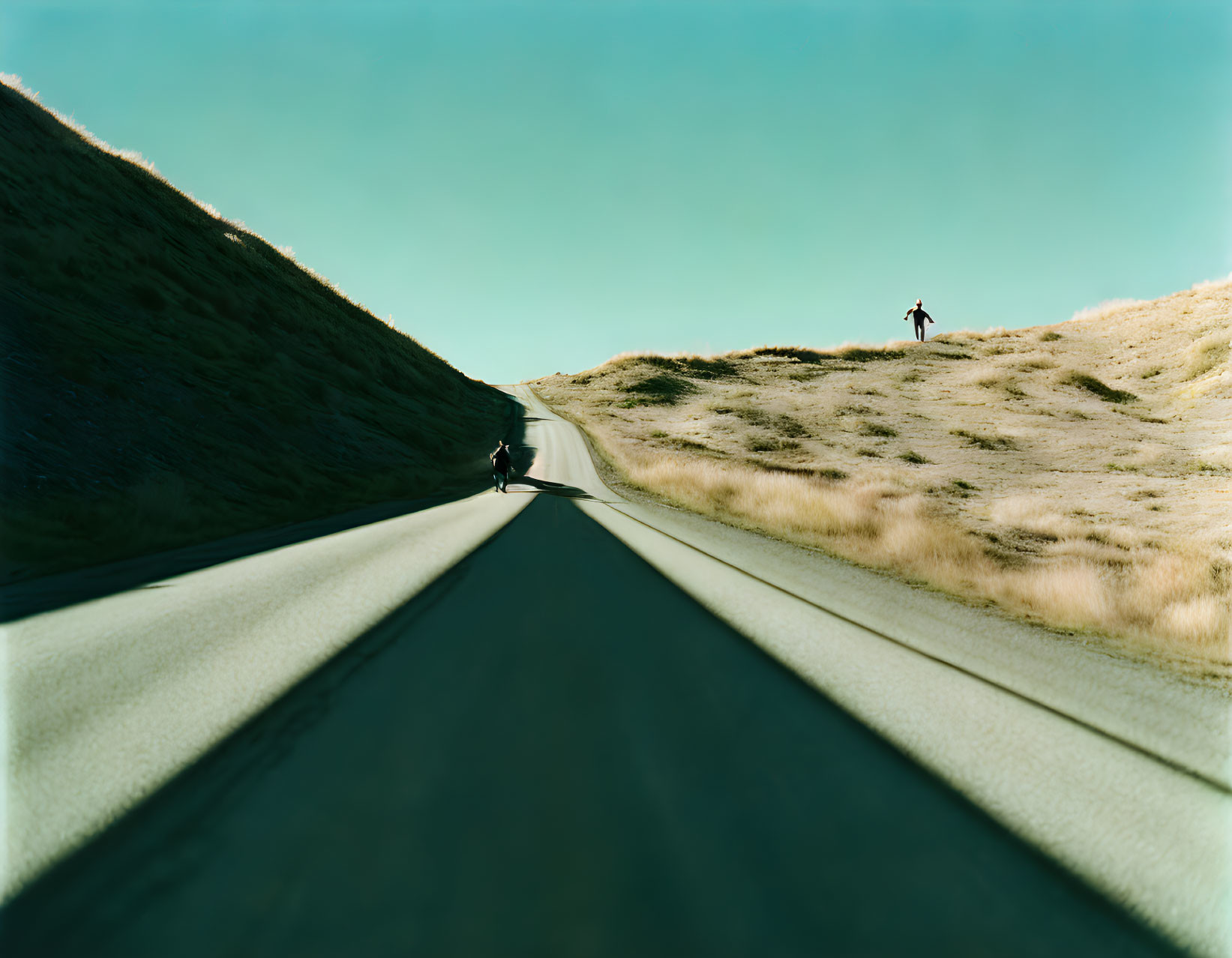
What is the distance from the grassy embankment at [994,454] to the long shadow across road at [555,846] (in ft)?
14.6

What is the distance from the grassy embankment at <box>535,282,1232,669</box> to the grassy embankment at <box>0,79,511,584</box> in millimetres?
10067

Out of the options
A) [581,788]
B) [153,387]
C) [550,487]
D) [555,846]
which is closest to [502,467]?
[550,487]

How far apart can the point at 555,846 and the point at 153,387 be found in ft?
51.8

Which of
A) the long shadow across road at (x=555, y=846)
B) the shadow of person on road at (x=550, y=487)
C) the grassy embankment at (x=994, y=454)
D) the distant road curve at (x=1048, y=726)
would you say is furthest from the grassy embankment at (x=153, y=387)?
the grassy embankment at (x=994, y=454)

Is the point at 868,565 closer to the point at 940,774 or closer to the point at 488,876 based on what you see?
the point at 940,774

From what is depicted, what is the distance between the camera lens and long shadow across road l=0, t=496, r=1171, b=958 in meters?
1.62

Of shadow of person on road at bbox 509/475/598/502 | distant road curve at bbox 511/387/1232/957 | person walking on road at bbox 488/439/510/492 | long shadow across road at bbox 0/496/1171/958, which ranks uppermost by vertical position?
person walking on road at bbox 488/439/510/492

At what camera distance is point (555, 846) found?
1.96 m

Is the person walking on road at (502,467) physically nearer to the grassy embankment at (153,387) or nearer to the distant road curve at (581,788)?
the grassy embankment at (153,387)

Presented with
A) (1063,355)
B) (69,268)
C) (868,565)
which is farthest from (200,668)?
(1063,355)

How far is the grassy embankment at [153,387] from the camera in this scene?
9438 mm

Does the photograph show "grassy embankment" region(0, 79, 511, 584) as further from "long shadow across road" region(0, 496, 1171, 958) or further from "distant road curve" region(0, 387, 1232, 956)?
"long shadow across road" region(0, 496, 1171, 958)

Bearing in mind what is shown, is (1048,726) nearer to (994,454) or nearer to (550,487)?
(550,487)

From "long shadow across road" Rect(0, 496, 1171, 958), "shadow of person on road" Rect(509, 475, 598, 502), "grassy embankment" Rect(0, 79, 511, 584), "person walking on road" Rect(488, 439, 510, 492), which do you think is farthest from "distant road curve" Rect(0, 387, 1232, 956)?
"person walking on road" Rect(488, 439, 510, 492)
